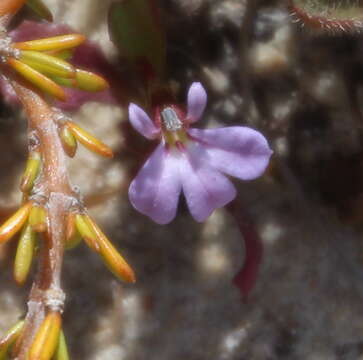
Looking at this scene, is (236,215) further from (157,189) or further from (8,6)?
(8,6)

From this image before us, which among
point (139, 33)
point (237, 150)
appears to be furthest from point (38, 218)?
point (139, 33)

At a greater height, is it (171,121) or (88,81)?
(88,81)

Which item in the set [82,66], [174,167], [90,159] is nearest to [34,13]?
[82,66]

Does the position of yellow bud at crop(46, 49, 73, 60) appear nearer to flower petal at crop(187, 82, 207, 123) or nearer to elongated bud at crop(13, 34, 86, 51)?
elongated bud at crop(13, 34, 86, 51)

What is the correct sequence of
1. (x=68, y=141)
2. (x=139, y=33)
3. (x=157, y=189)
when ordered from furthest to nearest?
(x=139, y=33) < (x=157, y=189) < (x=68, y=141)

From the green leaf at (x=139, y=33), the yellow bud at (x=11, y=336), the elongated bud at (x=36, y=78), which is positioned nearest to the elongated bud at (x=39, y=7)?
the green leaf at (x=139, y=33)

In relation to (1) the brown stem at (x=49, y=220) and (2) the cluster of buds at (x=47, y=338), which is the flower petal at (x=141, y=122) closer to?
(1) the brown stem at (x=49, y=220)
